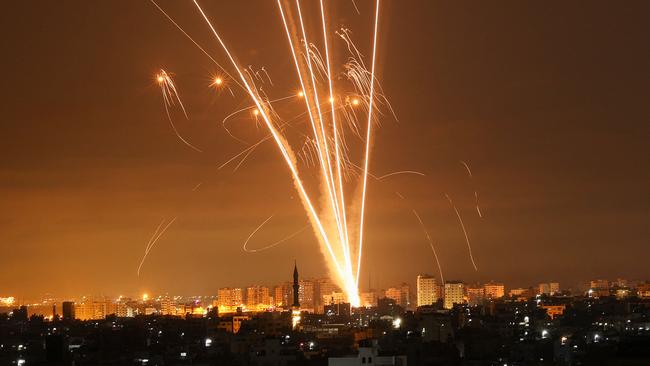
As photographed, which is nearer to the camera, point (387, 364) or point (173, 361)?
point (387, 364)

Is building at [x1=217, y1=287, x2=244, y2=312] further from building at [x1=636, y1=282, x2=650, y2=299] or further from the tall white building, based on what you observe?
building at [x1=636, y1=282, x2=650, y2=299]

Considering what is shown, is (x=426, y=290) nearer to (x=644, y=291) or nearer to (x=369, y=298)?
(x=369, y=298)

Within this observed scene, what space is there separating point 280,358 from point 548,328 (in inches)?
743

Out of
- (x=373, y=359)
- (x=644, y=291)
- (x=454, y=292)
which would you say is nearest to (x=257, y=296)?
(x=454, y=292)

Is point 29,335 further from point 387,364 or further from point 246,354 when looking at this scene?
point 387,364

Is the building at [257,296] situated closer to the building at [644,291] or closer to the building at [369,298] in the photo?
the building at [369,298]

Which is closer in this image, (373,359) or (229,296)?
(373,359)

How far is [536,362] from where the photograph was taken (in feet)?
94.9

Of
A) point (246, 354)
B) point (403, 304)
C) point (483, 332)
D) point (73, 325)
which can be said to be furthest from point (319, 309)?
point (246, 354)

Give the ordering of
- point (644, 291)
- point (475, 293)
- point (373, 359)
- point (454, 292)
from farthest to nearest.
Result: point (475, 293)
point (454, 292)
point (644, 291)
point (373, 359)

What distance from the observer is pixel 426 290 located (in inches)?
3273

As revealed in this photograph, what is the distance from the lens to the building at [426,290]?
82.4 metres

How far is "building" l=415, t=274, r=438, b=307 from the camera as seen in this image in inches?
3243

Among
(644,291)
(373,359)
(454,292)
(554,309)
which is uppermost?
(454,292)
